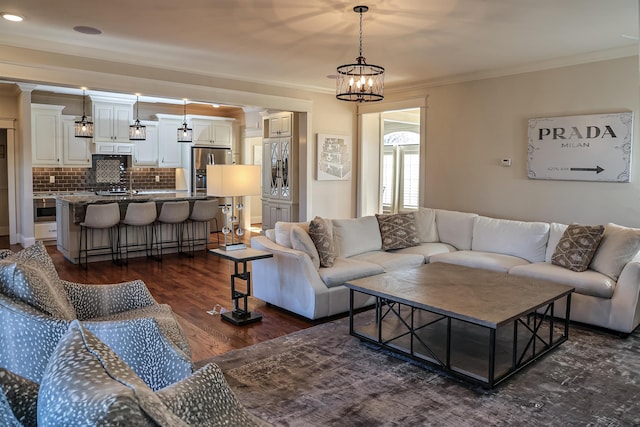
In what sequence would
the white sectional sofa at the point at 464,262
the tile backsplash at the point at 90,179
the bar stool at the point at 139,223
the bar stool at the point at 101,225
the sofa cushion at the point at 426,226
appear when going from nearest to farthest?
the white sectional sofa at the point at 464,262, the sofa cushion at the point at 426,226, the bar stool at the point at 101,225, the bar stool at the point at 139,223, the tile backsplash at the point at 90,179

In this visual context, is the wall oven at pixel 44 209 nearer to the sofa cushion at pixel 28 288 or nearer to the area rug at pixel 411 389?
the area rug at pixel 411 389

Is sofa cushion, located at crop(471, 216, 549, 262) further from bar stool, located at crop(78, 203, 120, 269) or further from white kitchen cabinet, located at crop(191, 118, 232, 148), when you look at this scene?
white kitchen cabinet, located at crop(191, 118, 232, 148)

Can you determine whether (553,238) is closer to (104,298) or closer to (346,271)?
(346,271)

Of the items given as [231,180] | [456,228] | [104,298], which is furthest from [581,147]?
[104,298]

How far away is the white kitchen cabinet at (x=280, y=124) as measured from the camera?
25.7 ft

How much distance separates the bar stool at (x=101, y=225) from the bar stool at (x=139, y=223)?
0.11m

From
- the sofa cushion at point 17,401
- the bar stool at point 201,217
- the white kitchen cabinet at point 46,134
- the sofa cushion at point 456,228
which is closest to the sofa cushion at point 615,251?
the sofa cushion at point 456,228

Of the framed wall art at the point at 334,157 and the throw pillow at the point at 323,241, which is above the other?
the framed wall art at the point at 334,157

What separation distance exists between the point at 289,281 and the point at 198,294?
51.7 inches


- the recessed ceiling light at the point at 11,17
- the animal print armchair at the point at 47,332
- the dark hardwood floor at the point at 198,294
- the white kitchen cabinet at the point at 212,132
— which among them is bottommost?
the dark hardwood floor at the point at 198,294

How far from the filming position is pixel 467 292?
342cm

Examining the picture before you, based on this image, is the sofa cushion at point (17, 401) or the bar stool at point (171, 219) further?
the bar stool at point (171, 219)

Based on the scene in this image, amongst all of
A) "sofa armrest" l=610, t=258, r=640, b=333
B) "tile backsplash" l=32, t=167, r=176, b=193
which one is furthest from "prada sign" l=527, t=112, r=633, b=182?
"tile backsplash" l=32, t=167, r=176, b=193

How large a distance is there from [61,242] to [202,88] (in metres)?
3.26
